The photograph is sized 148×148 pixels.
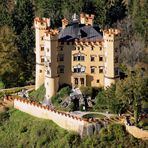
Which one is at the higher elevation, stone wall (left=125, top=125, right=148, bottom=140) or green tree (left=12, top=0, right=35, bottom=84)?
green tree (left=12, top=0, right=35, bottom=84)

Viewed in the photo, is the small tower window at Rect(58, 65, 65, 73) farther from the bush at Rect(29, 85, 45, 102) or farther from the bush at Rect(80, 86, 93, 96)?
the bush at Rect(29, 85, 45, 102)

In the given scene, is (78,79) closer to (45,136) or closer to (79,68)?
(79,68)

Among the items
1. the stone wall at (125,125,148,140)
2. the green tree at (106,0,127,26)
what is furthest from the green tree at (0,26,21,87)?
the stone wall at (125,125,148,140)

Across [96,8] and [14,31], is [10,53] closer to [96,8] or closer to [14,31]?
[14,31]

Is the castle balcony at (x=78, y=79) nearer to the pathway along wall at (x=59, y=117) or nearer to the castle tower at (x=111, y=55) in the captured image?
the castle tower at (x=111, y=55)

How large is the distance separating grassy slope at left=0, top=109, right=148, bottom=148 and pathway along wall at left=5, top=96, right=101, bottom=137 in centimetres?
52

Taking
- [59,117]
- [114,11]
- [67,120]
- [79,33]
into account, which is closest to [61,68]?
[79,33]

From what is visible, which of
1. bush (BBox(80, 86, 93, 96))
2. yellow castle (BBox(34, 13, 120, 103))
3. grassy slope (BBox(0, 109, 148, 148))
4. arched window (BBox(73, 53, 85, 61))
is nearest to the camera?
grassy slope (BBox(0, 109, 148, 148))

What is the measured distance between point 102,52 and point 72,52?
3177 mm

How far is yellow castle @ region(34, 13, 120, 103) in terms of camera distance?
70.2 meters

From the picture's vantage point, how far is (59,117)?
67.4 meters

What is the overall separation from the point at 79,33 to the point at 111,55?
4613mm

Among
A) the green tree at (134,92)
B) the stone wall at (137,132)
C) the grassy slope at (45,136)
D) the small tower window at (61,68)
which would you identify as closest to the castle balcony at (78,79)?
the small tower window at (61,68)

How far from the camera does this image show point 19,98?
73375mm
